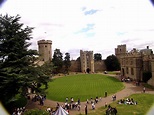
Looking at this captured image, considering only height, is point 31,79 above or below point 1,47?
below

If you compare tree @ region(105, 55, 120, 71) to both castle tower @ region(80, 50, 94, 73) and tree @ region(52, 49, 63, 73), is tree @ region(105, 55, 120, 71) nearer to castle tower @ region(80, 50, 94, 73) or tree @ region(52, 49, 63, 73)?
castle tower @ region(80, 50, 94, 73)

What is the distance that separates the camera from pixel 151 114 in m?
7.35

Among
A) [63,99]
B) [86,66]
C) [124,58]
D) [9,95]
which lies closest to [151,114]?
[9,95]

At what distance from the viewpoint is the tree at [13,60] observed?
16.0 metres

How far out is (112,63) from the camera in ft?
201

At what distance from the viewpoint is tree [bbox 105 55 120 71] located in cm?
6069

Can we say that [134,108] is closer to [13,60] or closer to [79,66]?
[13,60]

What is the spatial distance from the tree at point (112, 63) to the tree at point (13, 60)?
44709 mm

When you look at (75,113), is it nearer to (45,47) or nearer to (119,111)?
(119,111)

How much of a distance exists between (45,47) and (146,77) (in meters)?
19.2

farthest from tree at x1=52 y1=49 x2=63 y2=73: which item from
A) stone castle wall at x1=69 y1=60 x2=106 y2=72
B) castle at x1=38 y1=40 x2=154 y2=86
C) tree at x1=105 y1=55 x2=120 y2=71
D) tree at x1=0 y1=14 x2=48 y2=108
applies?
tree at x1=0 y1=14 x2=48 y2=108

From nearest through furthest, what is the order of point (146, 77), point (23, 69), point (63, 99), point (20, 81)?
point (20, 81) < point (23, 69) < point (63, 99) < point (146, 77)

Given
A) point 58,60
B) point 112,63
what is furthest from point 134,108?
point 112,63

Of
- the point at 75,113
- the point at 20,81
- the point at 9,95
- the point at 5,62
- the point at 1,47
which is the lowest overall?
the point at 75,113
